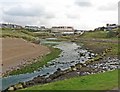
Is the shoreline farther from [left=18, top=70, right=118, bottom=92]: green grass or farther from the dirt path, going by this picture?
[left=18, top=70, right=118, bottom=92]: green grass

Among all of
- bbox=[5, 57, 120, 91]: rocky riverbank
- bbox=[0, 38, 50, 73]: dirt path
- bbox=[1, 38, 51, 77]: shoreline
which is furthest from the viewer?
bbox=[0, 38, 50, 73]: dirt path

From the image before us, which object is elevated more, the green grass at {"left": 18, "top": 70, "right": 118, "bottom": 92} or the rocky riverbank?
the green grass at {"left": 18, "top": 70, "right": 118, "bottom": 92}

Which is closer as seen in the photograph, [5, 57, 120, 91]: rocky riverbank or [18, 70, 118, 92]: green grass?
[18, 70, 118, 92]: green grass

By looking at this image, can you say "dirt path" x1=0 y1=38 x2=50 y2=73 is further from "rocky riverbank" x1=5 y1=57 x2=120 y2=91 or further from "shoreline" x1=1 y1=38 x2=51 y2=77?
"rocky riverbank" x1=5 y1=57 x2=120 y2=91

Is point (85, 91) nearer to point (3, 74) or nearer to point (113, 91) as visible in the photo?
point (113, 91)

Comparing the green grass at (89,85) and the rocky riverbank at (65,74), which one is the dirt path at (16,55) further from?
the green grass at (89,85)

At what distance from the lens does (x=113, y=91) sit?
26.0 meters

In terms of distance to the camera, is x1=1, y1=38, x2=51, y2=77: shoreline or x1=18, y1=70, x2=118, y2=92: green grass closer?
x1=18, y1=70, x2=118, y2=92: green grass

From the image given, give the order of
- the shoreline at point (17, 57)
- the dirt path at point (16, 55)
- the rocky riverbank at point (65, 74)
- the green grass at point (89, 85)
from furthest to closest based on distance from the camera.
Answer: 1. the dirt path at point (16, 55)
2. the shoreline at point (17, 57)
3. the rocky riverbank at point (65, 74)
4. the green grass at point (89, 85)

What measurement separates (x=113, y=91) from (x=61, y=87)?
A: 5.74m

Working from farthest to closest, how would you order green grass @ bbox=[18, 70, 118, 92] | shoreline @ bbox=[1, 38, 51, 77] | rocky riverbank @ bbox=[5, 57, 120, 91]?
shoreline @ bbox=[1, 38, 51, 77] < rocky riverbank @ bbox=[5, 57, 120, 91] < green grass @ bbox=[18, 70, 118, 92]

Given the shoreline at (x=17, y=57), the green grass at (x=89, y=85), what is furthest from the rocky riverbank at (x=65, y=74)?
the shoreline at (x=17, y=57)

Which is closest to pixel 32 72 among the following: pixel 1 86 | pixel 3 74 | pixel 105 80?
pixel 3 74

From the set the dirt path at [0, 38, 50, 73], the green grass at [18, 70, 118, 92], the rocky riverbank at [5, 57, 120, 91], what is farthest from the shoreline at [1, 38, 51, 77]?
the green grass at [18, 70, 118, 92]
